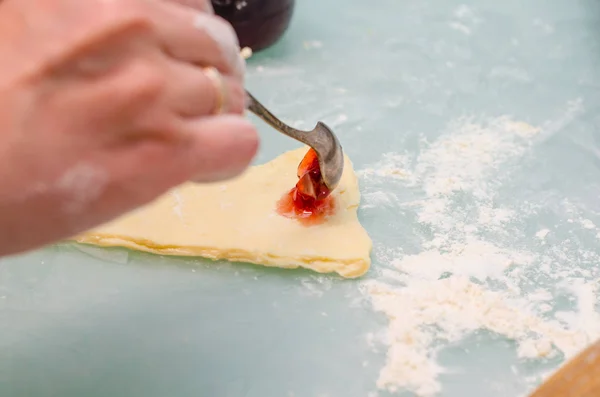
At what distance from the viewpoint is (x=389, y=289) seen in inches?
38.8

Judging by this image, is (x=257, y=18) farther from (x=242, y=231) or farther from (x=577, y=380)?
(x=577, y=380)

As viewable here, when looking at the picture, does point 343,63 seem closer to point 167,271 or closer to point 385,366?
point 167,271

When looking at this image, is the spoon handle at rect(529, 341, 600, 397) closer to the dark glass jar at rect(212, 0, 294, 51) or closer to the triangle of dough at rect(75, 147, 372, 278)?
the triangle of dough at rect(75, 147, 372, 278)

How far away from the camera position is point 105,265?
101 cm

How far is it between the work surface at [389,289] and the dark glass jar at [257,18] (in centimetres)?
16

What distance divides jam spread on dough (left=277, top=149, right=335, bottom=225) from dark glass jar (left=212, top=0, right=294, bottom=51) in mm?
512

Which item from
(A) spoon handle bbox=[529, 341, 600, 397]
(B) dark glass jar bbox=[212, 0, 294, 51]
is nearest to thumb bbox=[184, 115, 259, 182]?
(A) spoon handle bbox=[529, 341, 600, 397]

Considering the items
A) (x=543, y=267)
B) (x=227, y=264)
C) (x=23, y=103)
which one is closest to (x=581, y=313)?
(x=543, y=267)

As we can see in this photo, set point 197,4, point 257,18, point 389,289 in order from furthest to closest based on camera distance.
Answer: point 257,18
point 389,289
point 197,4

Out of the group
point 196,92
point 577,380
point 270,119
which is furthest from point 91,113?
point 577,380

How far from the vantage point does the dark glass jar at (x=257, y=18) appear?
142cm

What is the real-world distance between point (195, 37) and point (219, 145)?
0.11m

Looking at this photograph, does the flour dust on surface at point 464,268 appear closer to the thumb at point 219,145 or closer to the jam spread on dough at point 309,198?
the jam spread on dough at point 309,198

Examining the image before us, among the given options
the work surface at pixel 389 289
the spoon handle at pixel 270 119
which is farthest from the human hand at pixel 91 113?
the work surface at pixel 389 289
